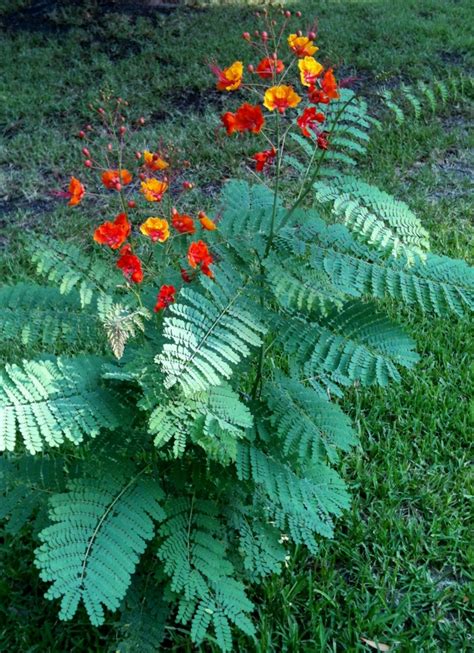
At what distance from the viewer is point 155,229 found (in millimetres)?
1541

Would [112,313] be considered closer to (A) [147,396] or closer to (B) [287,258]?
(A) [147,396]

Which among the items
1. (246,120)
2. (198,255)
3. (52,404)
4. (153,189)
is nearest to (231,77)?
(246,120)

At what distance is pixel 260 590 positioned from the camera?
2004 mm

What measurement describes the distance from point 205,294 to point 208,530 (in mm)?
617

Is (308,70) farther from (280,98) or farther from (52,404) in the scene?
(52,404)

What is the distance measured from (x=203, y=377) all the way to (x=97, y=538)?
1.50 feet

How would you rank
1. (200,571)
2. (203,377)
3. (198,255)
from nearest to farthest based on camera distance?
(203,377) < (198,255) < (200,571)

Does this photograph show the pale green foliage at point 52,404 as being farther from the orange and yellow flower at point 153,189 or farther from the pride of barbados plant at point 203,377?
the orange and yellow flower at point 153,189

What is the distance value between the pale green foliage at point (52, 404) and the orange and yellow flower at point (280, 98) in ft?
2.48

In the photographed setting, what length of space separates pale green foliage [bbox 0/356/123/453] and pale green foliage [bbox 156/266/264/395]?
19 centimetres

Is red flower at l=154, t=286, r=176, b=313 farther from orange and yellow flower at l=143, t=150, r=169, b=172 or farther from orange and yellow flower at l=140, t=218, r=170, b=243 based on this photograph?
orange and yellow flower at l=143, t=150, r=169, b=172

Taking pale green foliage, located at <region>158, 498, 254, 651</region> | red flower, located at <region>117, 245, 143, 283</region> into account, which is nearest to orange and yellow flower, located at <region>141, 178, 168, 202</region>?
red flower, located at <region>117, 245, 143, 283</region>

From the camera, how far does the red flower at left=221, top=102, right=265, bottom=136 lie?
1590 millimetres

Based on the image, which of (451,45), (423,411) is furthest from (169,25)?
Answer: (423,411)
